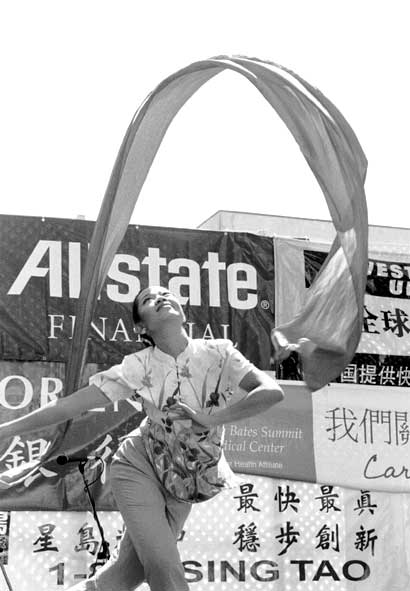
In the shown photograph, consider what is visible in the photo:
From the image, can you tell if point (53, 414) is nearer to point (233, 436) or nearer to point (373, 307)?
point (233, 436)

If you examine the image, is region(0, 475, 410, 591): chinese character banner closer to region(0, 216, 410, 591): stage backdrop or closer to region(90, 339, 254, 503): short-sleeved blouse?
region(0, 216, 410, 591): stage backdrop

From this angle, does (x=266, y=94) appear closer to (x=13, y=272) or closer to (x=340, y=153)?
(x=340, y=153)

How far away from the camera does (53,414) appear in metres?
3.72

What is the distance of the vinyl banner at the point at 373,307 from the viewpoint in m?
6.78

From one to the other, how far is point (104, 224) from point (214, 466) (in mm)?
1140

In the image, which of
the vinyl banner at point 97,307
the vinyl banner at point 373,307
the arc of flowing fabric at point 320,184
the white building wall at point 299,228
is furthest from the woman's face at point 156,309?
the white building wall at point 299,228

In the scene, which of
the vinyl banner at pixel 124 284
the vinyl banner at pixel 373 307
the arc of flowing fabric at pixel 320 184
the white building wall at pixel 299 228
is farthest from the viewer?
the white building wall at pixel 299 228

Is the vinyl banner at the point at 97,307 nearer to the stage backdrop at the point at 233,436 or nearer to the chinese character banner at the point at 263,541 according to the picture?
the stage backdrop at the point at 233,436

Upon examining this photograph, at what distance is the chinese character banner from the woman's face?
2692 mm

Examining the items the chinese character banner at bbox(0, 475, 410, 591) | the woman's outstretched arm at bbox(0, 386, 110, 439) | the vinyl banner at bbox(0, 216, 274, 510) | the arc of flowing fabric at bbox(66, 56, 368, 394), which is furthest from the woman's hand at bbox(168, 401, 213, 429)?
the chinese character banner at bbox(0, 475, 410, 591)

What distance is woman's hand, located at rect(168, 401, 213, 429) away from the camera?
358 centimetres

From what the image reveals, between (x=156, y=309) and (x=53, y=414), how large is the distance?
1.65 feet

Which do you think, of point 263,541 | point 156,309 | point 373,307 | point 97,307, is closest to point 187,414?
point 156,309

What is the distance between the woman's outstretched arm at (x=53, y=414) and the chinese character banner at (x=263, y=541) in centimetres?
252
